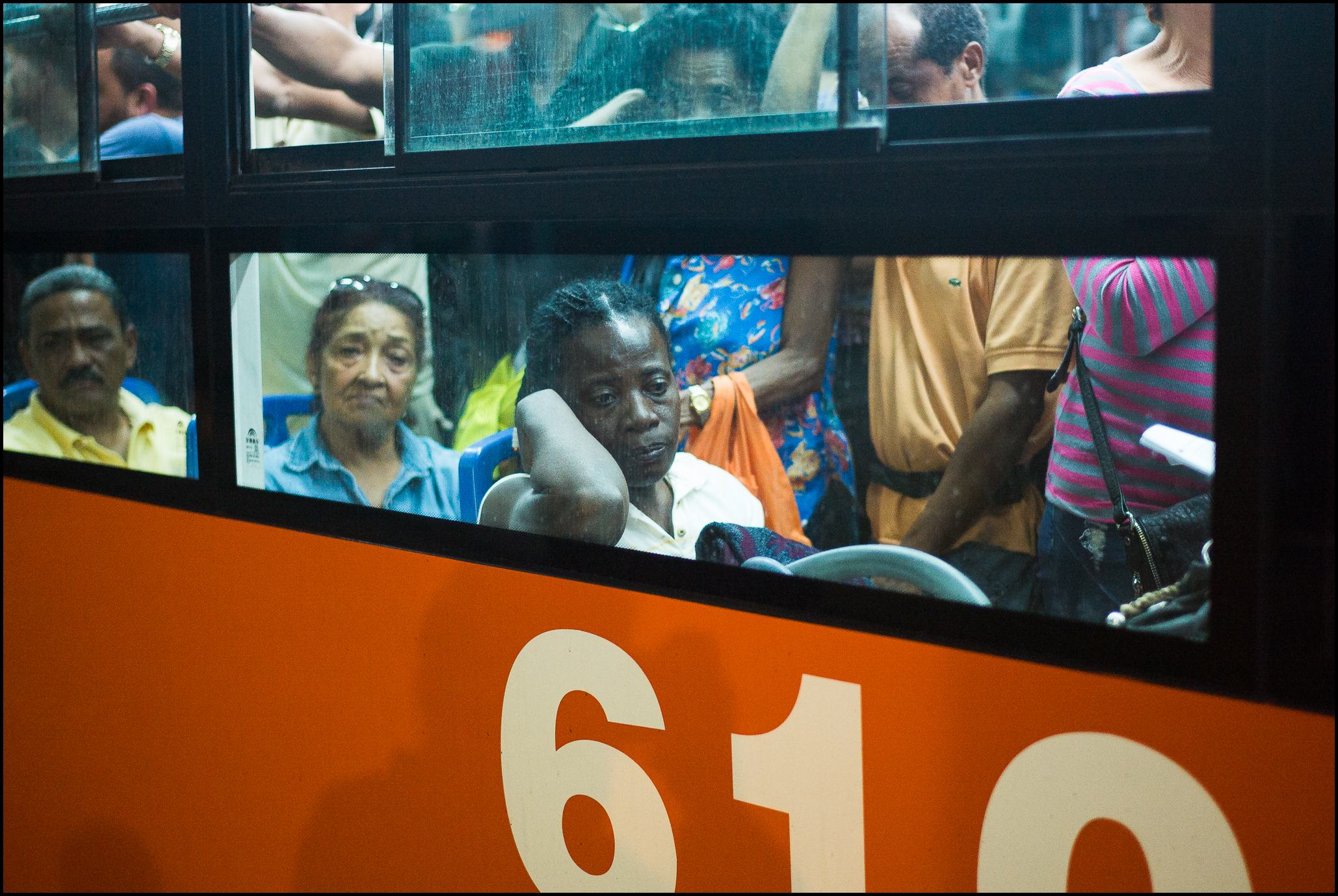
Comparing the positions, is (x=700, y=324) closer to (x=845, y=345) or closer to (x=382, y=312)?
(x=845, y=345)

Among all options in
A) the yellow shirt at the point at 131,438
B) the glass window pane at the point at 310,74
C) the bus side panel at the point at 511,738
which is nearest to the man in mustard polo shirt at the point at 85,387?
the yellow shirt at the point at 131,438

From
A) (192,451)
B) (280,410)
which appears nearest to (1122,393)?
(280,410)

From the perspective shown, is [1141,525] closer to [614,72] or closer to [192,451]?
[614,72]

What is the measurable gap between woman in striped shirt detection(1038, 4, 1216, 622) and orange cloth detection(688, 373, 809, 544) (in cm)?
31

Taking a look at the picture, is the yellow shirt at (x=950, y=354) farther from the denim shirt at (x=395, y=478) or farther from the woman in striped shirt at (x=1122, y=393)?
the denim shirt at (x=395, y=478)

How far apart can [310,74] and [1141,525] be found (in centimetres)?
147

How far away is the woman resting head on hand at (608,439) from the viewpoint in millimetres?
1533

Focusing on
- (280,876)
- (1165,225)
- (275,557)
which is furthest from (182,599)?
(1165,225)

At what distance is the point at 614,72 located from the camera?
1.50 m

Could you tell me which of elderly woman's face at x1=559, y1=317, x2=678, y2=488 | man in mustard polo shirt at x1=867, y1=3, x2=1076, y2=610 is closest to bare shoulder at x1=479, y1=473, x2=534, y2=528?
elderly woman's face at x1=559, y1=317, x2=678, y2=488

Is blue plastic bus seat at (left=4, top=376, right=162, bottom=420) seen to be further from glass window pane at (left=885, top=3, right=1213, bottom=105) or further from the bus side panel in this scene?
glass window pane at (left=885, top=3, right=1213, bottom=105)

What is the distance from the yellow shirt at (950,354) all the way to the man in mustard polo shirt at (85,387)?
4.41ft

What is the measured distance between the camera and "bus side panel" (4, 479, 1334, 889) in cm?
120

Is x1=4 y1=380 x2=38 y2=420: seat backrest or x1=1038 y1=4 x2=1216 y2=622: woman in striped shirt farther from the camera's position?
x1=4 y1=380 x2=38 y2=420: seat backrest
